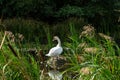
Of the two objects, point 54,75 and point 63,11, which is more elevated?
point 54,75

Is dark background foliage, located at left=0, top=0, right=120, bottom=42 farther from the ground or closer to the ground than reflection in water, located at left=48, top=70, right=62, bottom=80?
closer to the ground

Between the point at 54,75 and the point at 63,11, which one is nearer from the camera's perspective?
the point at 54,75

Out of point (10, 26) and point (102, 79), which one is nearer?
point (102, 79)

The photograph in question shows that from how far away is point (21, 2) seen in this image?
1282cm

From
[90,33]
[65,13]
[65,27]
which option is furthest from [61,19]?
[90,33]

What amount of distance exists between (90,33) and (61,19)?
9.67m

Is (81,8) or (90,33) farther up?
(90,33)

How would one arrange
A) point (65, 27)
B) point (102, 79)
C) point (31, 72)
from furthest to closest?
point (65, 27) < point (31, 72) < point (102, 79)

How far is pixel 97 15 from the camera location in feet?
44.4

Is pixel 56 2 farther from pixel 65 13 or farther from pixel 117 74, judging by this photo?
pixel 117 74

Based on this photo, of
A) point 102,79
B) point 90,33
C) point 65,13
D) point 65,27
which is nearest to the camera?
point 102,79

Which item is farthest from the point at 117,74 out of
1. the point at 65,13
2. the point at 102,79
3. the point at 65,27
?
the point at 65,13

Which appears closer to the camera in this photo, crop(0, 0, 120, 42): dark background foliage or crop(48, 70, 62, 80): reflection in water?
crop(48, 70, 62, 80): reflection in water

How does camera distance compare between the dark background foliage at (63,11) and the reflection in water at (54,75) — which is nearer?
the reflection in water at (54,75)
